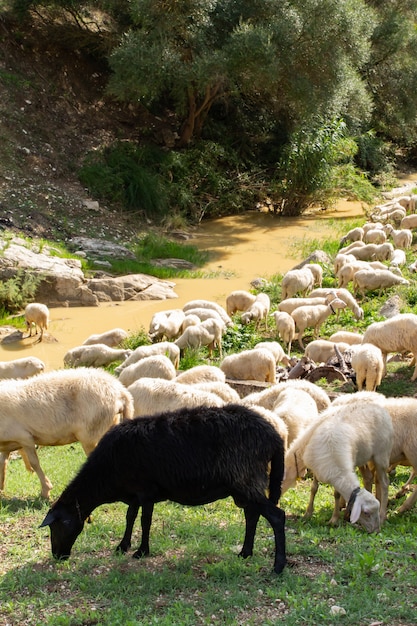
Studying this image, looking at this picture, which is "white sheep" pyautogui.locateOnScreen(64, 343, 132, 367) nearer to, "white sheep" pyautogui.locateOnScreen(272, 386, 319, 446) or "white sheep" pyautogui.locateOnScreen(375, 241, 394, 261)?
"white sheep" pyautogui.locateOnScreen(272, 386, 319, 446)

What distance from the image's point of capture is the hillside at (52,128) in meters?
20.3

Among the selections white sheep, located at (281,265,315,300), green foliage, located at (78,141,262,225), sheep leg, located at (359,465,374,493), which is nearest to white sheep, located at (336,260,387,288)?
white sheep, located at (281,265,315,300)

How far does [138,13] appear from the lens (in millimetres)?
21891

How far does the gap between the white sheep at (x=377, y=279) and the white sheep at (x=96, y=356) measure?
523 cm

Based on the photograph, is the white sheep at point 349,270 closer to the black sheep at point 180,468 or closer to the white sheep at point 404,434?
the white sheep at point 404,434

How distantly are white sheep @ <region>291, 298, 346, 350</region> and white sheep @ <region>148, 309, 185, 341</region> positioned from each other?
2005 millimetres

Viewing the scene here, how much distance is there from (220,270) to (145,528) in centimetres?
1455

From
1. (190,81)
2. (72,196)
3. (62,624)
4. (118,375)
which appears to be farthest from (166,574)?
(190,81)

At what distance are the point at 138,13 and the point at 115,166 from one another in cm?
444

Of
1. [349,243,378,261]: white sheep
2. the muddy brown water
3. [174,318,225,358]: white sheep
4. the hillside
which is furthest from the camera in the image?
the hillside

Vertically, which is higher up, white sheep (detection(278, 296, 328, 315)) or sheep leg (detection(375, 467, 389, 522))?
white sheep (detection(278, 296, 328, 315))

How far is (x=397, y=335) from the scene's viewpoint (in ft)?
36.8

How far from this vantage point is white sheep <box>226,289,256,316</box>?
1529 cm

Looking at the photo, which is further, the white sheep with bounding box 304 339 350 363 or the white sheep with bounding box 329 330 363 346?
the white sheep with bounding box 329 330 363 346
